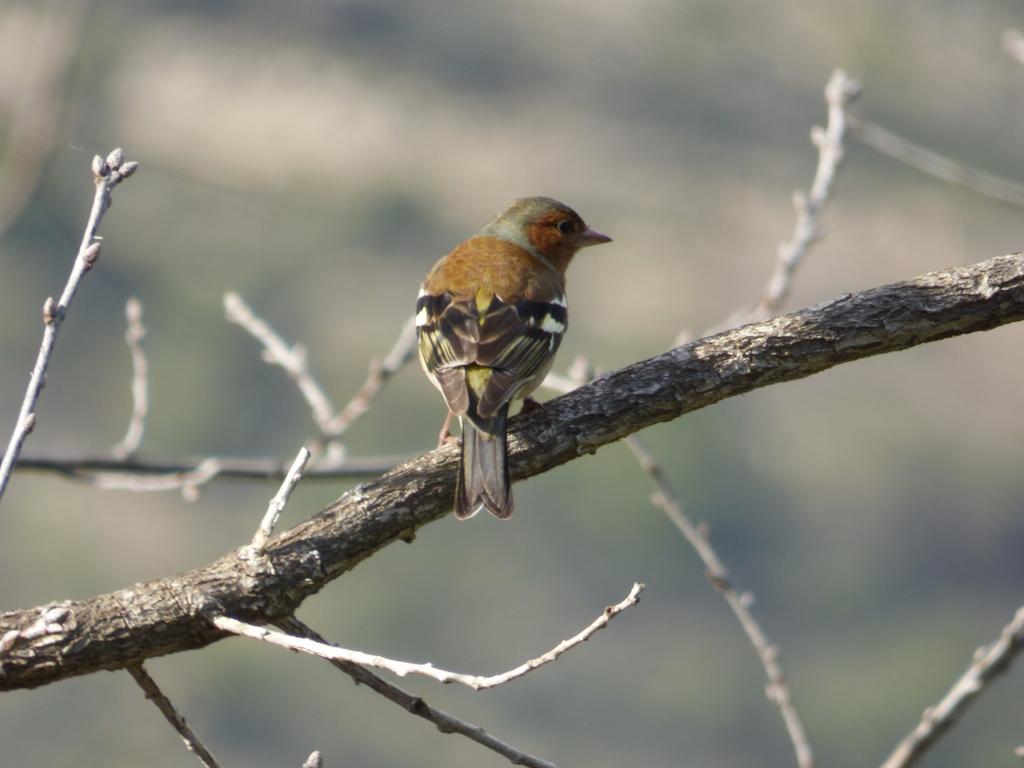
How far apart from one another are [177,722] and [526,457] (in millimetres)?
1366

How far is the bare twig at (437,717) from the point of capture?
117 inches

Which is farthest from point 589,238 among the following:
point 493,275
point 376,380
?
point 376,380

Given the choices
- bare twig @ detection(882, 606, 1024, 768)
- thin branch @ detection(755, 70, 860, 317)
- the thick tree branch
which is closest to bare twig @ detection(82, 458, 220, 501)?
the thick tree branch

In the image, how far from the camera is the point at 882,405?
5784 cm

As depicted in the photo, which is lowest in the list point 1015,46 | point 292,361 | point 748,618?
point 748,618

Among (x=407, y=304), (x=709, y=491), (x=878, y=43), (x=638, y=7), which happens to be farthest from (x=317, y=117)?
(x=878, y=43)

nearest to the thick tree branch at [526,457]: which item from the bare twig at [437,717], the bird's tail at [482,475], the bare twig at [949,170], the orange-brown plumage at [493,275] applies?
the bird's tail at [482,475]

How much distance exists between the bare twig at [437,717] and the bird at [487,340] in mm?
856

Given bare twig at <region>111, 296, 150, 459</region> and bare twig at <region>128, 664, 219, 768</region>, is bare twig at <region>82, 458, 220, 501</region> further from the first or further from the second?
bare twig at <region>128, 664, 219, 768</region>

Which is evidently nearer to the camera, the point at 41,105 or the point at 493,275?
the point at 41,105

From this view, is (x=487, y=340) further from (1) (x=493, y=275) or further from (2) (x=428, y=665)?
(2) (x=428, y=665)

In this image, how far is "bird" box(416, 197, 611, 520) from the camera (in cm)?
426

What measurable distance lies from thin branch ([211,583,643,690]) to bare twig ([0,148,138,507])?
69 centimetres

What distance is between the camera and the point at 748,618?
4809 mm
